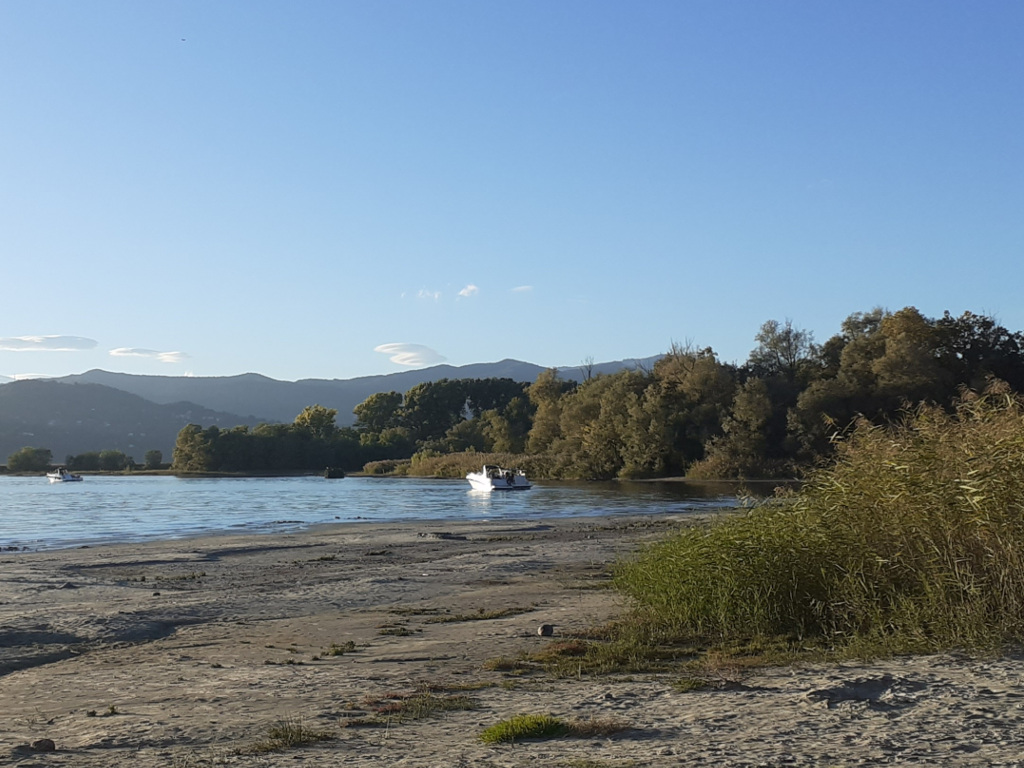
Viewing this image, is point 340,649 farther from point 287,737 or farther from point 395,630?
point 287,737

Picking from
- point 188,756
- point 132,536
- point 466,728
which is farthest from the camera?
point 132,536

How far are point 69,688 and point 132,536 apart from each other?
1026 inches

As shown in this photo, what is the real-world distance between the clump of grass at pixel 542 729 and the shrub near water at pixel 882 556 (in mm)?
4054

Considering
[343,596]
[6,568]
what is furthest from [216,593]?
[6,568]

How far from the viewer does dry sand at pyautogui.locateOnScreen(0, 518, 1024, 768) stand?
7133mm

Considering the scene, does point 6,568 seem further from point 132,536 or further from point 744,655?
point 744,655

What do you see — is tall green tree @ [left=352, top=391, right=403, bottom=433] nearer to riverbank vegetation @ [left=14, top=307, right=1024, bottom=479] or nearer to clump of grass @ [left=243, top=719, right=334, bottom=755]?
riverbank vegetation @ [left=14, top=307, right=1024, bottom=479]

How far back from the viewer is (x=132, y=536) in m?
34.8

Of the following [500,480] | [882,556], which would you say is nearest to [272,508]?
[500,480]

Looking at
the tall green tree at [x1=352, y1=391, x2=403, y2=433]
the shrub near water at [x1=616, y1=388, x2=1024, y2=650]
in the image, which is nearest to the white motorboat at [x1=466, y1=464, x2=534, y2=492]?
the shrub near water at [x1=616, y1=388, x2=1024, y2=650]

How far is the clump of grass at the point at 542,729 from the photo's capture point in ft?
24.2

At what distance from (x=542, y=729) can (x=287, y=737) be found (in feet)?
6.46

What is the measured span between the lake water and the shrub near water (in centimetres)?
2512

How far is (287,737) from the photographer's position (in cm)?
760
